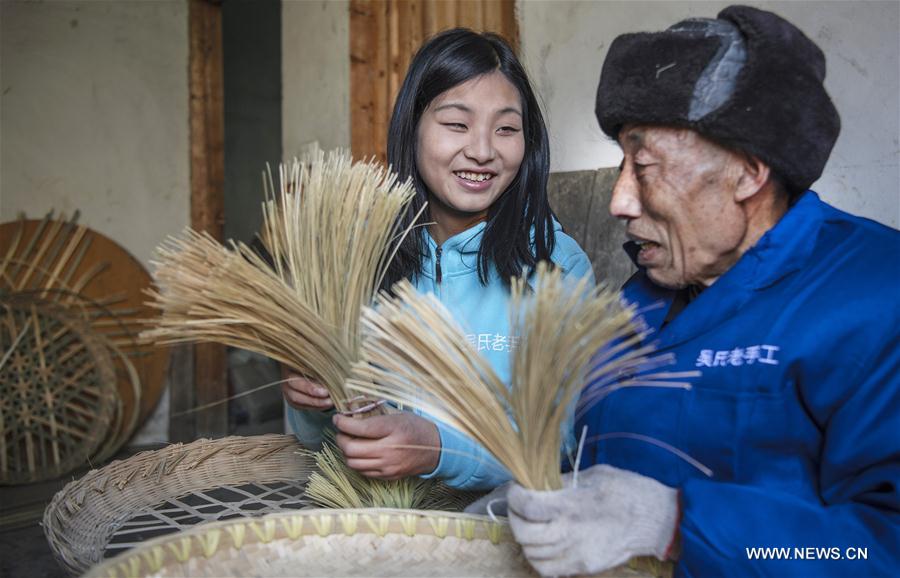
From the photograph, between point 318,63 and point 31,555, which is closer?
point 31,555

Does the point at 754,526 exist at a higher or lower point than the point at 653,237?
lower

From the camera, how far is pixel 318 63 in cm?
368

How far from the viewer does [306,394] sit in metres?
1.37

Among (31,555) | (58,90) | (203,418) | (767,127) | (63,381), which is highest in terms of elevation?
(58,90)

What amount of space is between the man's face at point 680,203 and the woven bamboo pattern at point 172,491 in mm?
850

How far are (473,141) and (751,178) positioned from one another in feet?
2.01

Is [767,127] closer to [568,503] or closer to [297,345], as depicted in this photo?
[568,503]

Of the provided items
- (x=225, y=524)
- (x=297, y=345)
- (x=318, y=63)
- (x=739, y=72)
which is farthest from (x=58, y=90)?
(x=739, y=72)

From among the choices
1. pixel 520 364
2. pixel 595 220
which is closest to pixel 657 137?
pixel 520 364

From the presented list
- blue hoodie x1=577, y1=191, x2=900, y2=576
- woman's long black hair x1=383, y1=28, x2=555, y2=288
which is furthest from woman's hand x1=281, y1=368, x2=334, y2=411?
blue hoodie x1=577, y1=191, x2=900, y2=576

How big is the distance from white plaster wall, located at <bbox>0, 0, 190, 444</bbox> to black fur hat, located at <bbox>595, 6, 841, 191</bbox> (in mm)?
3676

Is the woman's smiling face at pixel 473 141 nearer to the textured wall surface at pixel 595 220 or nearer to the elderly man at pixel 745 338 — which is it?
the elderly man at pixel 745 338

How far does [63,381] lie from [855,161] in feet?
11.6

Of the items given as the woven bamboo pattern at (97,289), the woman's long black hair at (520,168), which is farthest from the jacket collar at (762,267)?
the woven bamboo pattern at (97,289)
